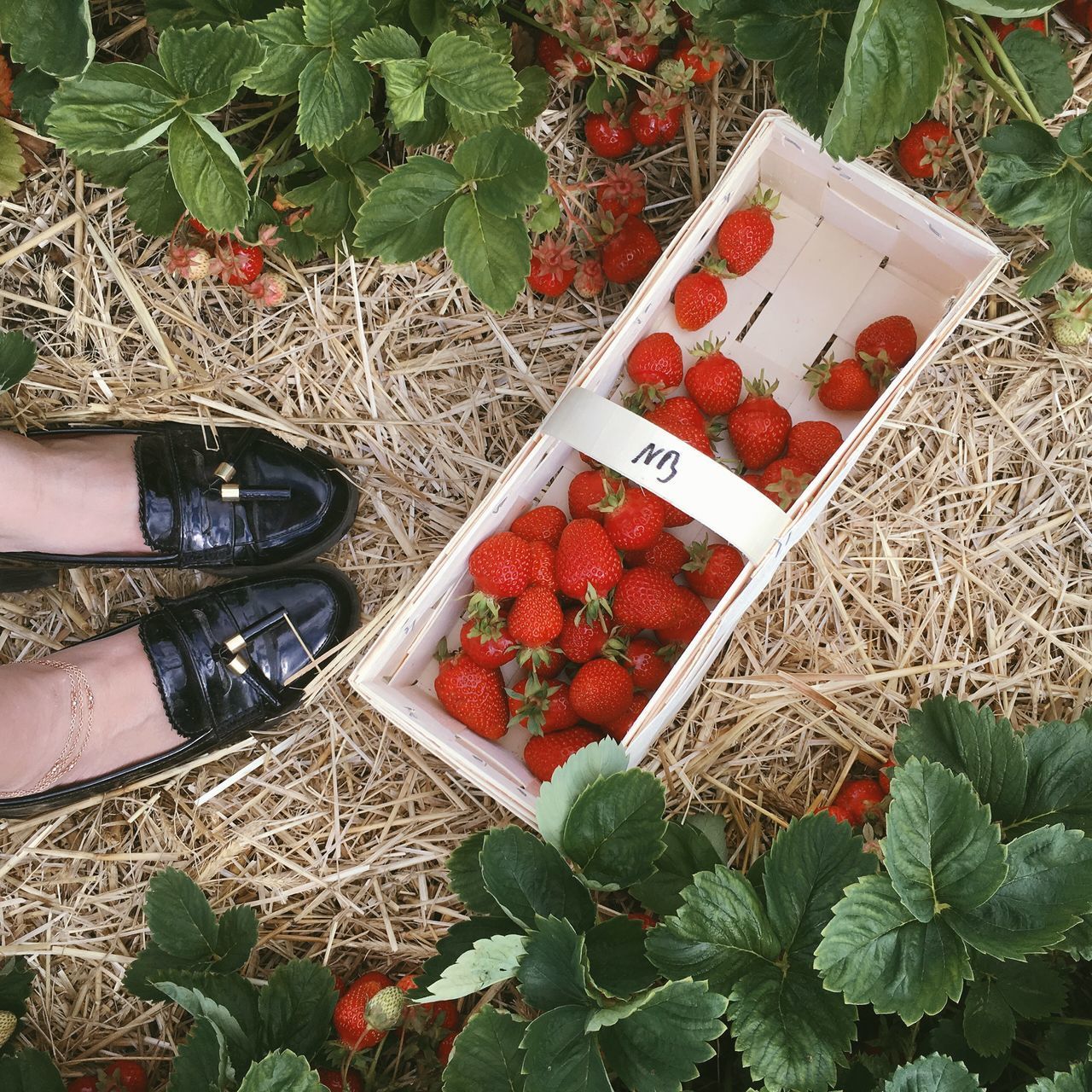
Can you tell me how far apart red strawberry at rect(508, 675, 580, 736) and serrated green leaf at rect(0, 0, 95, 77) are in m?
0.85

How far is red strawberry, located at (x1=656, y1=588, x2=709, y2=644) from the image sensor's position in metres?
1.27

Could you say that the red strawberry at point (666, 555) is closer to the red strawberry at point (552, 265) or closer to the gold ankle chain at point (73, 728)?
the red strawberry at point (552, 265)

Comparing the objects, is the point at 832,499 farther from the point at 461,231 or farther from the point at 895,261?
the point at 461,231

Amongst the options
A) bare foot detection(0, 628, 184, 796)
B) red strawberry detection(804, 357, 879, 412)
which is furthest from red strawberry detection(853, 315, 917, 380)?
bare foot detection(0, 628, 184, 796)

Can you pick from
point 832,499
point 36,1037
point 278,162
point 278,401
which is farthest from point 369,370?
point 36,1037

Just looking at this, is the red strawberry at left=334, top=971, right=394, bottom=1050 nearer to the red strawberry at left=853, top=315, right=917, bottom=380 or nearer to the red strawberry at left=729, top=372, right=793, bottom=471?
the red strawberry at left=729, top=372, right=793, bottom=471

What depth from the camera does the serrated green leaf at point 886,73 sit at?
0.93 meters

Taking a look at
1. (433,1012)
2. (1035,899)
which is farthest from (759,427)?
(433,1012)

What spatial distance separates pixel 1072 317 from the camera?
1.37 metres

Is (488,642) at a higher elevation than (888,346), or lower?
lower

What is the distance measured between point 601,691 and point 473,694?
172 millimetres

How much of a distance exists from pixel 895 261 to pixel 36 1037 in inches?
65.8

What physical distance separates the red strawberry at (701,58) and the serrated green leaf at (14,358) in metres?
0.98

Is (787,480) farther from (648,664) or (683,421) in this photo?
(648,664)
